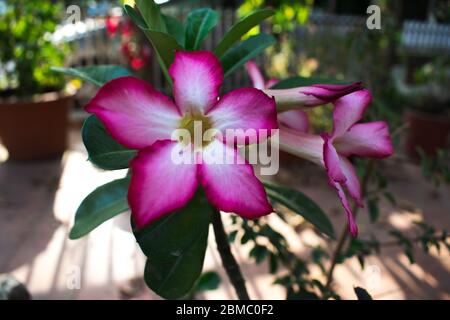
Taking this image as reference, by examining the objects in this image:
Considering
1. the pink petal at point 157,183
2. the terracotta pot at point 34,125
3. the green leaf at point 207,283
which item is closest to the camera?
the pink petal at point 157,183

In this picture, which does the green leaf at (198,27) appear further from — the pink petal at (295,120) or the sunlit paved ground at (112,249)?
the sunlit paved ground at (112,249)

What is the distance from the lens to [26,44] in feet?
9.56

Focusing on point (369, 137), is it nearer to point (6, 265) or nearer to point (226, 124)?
point (226, 124)

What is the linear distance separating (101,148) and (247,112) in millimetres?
229

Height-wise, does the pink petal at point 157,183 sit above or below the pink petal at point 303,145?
above

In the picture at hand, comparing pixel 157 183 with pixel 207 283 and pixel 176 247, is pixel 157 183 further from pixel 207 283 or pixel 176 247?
pixel 207 283

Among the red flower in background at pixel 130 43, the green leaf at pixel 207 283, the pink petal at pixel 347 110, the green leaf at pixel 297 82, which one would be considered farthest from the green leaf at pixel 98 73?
the red flower in background at pixel 130 43

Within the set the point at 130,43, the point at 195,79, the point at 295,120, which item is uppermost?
the point at 195,79

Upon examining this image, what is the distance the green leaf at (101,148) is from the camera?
578 millimetres

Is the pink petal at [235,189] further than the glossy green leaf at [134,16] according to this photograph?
No

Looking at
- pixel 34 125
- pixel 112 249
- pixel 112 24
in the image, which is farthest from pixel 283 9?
pixel 112 249

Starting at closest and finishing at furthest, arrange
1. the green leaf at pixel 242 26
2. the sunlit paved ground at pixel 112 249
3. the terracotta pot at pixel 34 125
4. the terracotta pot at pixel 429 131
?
the green leaf at pixel 242 26, the sunlit paved ground at pixel 112 249, the terracotta pot at pixel 34 125, the terracotta pot at pixel 429 131
